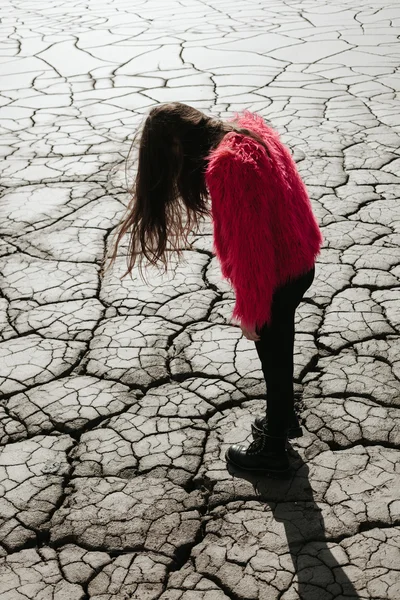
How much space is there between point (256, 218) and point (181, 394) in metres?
0.92

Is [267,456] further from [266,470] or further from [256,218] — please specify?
[256,218]

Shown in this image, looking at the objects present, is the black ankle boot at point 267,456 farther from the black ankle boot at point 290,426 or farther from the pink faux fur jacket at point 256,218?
the pink faux fur jacket at point 256,218

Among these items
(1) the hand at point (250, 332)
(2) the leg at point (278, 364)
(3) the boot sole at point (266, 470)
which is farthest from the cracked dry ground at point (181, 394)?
(1) the hand at point (250, 332)

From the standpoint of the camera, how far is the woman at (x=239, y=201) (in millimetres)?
1624

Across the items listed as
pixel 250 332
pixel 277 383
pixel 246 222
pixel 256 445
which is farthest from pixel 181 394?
pixel 246 222

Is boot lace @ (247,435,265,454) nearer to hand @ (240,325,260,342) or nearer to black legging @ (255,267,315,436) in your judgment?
black legging @ (255,267,315,436)

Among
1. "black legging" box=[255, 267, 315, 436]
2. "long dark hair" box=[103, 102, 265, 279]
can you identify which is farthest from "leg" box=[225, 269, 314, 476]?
"long dark hair" box=[103, 102, 265, 279]

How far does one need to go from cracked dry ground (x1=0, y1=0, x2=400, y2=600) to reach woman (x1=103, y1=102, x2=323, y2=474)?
500 mm

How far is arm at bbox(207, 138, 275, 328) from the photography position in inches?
63.2

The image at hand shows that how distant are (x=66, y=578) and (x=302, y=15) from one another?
7.65 metres

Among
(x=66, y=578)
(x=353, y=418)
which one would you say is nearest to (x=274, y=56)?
(x=353, y=418)

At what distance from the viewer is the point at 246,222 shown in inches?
64.2

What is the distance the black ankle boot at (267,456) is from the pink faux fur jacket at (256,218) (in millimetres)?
423

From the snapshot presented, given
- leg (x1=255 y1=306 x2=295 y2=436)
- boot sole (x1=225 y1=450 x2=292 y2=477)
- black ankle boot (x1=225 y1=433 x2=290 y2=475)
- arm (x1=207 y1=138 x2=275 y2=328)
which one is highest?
arm (x1=207 y1=138 x2=275 y2=328)
